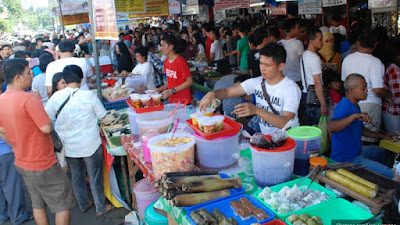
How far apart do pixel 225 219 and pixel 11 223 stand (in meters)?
3.83

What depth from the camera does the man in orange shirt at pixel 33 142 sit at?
304 cm

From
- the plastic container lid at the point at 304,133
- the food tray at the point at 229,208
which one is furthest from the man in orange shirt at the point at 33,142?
the plastic container lid at the point at 304,133

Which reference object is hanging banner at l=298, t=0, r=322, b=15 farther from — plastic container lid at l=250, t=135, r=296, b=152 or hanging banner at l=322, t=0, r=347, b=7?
plastic container lid at l=250, t=135, r=296, b=152

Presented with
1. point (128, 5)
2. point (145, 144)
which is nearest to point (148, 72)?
point (128, 5)

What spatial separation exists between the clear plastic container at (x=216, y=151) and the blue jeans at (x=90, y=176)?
203 cm

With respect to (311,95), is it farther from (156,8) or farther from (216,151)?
(156,8)

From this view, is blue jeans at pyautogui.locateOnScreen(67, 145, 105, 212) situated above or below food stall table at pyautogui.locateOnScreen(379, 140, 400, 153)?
below

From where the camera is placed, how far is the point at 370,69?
4.08m

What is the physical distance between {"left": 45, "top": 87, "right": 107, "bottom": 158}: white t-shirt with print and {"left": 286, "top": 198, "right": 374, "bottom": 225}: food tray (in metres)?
2.81

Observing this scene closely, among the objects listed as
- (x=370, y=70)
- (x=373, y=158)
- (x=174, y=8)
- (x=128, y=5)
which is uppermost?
(x=174, y=8)

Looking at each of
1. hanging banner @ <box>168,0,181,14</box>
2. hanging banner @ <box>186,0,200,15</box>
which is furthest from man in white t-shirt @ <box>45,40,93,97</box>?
hanging banner @ <box>168,0,181,14</box>

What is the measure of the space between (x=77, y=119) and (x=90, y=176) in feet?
2.64

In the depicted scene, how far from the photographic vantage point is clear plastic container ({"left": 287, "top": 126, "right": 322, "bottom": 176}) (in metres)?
2.18

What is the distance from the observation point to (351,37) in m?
5.98
